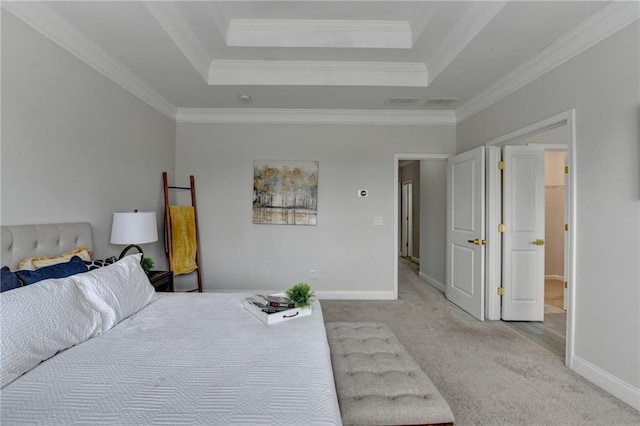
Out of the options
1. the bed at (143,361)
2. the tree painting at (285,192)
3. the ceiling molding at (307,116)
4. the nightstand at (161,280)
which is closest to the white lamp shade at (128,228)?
the nightstand at (161,280)

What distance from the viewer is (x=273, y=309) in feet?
5.75

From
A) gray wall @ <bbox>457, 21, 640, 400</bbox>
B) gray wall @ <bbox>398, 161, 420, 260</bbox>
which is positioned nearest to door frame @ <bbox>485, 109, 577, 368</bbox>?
gray wall @ <bbox>457, 21, 640, 400</bbox>

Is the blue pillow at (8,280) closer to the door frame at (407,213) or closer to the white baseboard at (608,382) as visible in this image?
the white baseboard at (608,382)

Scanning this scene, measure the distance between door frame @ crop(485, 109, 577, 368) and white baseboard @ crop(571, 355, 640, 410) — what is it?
0.08 m

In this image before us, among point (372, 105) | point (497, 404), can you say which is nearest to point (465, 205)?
point (372, 105)

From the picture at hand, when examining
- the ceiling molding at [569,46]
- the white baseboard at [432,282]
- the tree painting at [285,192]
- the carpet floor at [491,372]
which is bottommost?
the carpet floor at [491,372]

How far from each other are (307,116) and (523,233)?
9.91 feet

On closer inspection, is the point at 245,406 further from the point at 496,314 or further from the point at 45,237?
the point at 496,314

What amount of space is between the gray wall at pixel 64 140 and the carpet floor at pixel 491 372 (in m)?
2.60

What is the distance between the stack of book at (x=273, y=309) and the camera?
1677 millimetres

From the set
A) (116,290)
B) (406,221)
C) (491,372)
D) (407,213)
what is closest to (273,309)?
(116,290)

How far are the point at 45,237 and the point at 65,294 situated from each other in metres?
0.84

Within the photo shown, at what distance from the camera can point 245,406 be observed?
0.96 metres

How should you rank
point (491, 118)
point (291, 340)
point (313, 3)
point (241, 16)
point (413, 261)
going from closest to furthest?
point (291, 340), point (313, 3), point (241, 16), point (491, 118), point (413, 261)
